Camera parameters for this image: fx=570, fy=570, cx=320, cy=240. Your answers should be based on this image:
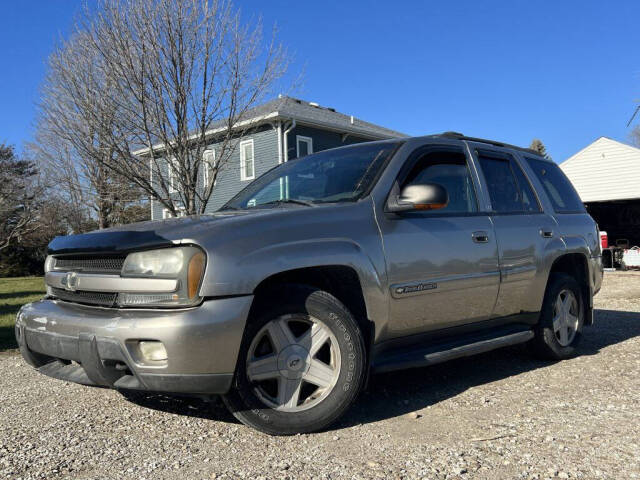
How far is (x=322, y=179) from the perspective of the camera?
415 centimetres

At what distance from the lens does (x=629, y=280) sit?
14.9 metres

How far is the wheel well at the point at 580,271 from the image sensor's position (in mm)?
5457

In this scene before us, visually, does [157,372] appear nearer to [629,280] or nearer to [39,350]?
[39,350]

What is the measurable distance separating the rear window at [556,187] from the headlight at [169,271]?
3.63 meters

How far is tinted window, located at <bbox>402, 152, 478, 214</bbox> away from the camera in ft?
13.6

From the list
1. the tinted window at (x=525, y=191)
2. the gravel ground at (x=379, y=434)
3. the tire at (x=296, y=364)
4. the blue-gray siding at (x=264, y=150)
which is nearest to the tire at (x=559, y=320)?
the gravel ground at (x=379, y=434)

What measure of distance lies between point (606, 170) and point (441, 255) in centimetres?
2155

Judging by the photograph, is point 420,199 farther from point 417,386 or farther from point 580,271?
point 580,271

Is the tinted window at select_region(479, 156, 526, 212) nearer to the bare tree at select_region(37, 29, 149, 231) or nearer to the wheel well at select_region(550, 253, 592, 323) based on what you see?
the wheel well at select_region(550, 253, 592, 323)

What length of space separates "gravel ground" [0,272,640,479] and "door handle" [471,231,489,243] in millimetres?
1100

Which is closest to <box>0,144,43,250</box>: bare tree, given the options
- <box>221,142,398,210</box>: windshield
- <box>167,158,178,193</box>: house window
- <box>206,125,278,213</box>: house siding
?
<box>206,125,278,213</box>: house siding

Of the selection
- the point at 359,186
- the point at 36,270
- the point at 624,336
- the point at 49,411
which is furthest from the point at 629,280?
the point at 36,270

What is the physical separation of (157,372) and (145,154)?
1209 cm

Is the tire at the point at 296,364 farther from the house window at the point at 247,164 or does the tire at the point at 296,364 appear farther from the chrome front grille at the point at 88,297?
the house window at the point at 247,164
